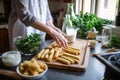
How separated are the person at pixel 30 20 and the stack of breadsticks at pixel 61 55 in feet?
0.19

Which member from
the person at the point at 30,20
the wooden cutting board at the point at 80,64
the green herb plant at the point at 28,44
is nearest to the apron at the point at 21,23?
the person at the point at 30,20

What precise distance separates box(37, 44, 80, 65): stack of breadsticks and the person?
6 cm

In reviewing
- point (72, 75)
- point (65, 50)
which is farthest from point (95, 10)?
point (72, 75)

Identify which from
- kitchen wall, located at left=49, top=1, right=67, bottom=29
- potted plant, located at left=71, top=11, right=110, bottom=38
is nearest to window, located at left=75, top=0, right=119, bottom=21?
potted plant, located at left=71, top=11, right=110, bottom=38

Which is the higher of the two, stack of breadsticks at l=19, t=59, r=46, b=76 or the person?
the person

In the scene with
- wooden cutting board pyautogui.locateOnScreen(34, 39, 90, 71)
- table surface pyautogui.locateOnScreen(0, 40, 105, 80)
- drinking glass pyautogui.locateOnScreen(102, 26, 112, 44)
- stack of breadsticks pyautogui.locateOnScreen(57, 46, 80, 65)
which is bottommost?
table surface pyautogui.locateOnScreen(0, 40, 105, 80)

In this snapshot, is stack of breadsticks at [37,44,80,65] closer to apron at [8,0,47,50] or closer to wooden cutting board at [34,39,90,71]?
wooden cutting board at [34,39,90,71]

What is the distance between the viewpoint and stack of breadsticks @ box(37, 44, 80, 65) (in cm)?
125

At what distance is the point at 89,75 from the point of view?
1115mm

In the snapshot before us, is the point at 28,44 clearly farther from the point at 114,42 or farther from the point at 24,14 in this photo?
Answer: the point at 114,42

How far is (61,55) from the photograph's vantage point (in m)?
1.33

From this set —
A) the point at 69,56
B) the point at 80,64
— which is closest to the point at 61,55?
the point at 69,56

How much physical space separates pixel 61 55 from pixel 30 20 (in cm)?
38

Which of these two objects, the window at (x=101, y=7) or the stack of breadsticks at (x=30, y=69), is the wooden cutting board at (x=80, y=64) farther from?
the window at (x=101, y=7)
